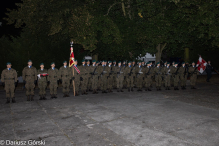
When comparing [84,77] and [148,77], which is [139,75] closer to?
[148,77]

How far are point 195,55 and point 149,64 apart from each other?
19.0 metres

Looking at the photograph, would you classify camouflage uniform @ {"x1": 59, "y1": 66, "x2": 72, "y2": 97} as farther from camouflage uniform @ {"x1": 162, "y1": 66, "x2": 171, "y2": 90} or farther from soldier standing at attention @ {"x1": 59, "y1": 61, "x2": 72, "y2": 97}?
camouflage uniform @ {"x1": 162, "y1": 66, "x2": 171, "y2": 90}

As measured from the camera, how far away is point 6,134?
5.70 m

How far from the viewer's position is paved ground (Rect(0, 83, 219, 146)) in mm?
5254

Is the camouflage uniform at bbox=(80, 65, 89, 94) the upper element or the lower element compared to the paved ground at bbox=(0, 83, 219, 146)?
upper

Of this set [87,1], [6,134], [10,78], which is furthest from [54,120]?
[87,1]

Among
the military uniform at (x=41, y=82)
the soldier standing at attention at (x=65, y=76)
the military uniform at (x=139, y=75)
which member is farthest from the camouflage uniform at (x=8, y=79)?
the military uniform at (x=139, y=75)

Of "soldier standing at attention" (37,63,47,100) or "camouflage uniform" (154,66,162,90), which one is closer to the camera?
"soldier standing at attention" (37,63,47,100)

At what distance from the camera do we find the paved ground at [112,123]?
525cm

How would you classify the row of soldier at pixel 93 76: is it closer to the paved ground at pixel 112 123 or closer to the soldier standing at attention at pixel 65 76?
the soldier standing at attention at pixel 65 76

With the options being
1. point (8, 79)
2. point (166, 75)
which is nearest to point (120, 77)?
point (166, 75)

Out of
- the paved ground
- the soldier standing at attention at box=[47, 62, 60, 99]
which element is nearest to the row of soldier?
the soldier standing at attention at box=[47, 62, 60, 99]

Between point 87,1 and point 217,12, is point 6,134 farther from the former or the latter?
point 217,12

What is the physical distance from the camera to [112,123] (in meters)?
6.60
